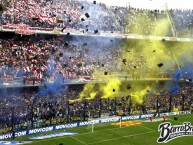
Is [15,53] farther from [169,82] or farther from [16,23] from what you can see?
[169,82]

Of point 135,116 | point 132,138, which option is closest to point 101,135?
point 132,138

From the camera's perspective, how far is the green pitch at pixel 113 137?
27625 millimetres

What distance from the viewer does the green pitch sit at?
2762 cm

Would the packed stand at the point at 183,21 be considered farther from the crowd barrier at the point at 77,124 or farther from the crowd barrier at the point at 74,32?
the crowd barrier at the point at 77,124

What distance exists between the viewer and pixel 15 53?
3497 cm

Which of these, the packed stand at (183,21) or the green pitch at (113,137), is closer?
the green pitch at (113,137)

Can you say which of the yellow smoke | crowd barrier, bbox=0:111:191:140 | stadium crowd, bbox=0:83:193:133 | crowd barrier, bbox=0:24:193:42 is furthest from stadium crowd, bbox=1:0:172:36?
crowd barrier, bbox=0:111:191:140

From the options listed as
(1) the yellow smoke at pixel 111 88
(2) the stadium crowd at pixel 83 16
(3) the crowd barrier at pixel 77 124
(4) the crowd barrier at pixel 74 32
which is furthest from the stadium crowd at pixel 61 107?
(2) the stadium crowd at pixel 83 16

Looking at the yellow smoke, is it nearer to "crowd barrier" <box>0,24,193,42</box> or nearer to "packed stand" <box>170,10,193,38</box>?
"crowd barrier" <box>0,24,193,42</box>

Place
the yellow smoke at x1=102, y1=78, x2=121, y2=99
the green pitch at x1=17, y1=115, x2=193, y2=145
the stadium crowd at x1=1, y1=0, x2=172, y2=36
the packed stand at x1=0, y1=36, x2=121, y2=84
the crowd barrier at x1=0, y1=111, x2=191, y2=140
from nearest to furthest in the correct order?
the green pitch at x1=17, y1=115, x2=193, y2=145, the crowd barrier at x1=0, y1=111, x2=191, y2=140, the packed stand at x1=0, y1=36, x2=121, y2=84, the stadium crowd at x1=1, y1=0, x2=172, y2=36, the yellow smoke at x1=102, y1=78, x2=121, y2=99
